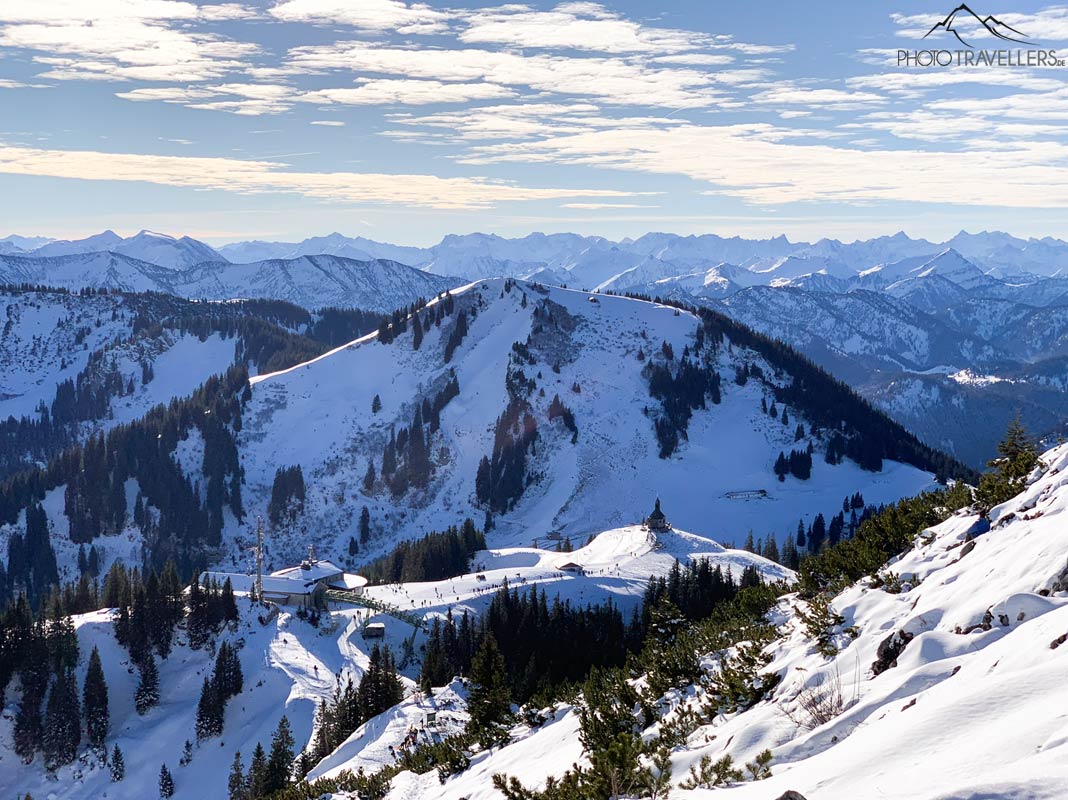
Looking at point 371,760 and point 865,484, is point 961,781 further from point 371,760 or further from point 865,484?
point 865,484

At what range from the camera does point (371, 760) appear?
53.9m

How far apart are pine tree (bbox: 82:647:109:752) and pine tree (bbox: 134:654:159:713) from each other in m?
3.78

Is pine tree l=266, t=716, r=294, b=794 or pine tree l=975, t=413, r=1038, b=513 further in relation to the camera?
pine tree l=266, t=716, r=294, b=794

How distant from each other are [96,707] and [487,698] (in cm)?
6029

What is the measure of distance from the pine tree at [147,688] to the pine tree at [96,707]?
3.78m

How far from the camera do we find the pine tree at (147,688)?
86438 mm

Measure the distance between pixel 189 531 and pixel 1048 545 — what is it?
202 meters

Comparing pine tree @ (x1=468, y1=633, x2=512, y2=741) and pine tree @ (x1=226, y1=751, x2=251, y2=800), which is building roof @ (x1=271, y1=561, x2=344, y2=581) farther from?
pine tree @ (x1=468, y1=633, x2=512, y2=741)

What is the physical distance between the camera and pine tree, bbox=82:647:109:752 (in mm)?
81131

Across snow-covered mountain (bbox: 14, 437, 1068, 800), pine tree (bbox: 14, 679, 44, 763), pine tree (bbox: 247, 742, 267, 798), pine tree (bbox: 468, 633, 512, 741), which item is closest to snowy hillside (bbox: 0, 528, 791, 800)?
pine tree (bbox: 14, 679, 44, 763)

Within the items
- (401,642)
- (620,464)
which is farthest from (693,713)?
(620,464)

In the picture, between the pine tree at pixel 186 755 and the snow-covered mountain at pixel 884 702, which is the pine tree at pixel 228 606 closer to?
the pine tree at pixel 186 755

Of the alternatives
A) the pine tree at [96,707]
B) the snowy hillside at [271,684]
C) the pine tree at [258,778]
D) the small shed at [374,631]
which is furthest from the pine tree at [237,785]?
the small shed at [374,631]

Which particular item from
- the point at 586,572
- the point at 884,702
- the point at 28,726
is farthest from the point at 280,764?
the point at 586,572
